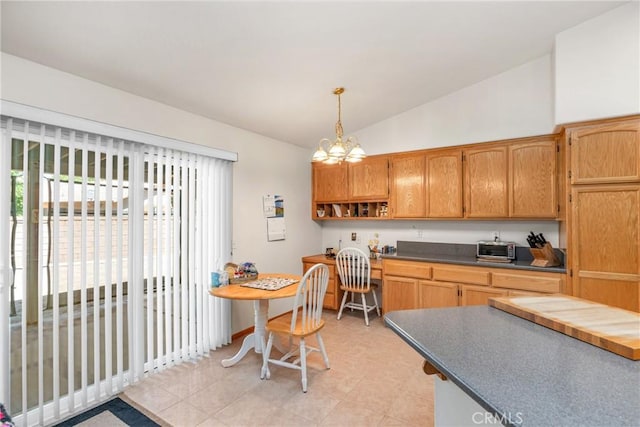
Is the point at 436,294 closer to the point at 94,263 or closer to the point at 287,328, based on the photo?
the point at 287,328

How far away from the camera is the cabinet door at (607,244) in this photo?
2.41 meters

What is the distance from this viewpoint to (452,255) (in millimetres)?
3750

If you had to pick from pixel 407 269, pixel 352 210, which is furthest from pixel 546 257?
pixel 352 210

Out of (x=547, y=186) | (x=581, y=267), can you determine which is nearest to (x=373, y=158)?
(x=547, y=186)

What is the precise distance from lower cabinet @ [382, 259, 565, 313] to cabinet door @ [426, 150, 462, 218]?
0.65 metres

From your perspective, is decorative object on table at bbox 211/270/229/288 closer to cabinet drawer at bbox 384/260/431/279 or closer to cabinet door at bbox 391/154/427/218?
cabinet drawer at bbox 384/260/431/279

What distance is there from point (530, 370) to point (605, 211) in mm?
2437

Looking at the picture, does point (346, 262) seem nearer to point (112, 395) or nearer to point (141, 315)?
point (141, 315)

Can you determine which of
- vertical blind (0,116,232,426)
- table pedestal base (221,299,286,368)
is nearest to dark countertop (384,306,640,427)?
table pedestal base (221,299,286,368)

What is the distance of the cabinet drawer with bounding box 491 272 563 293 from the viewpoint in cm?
281

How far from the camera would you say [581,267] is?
2.62 m

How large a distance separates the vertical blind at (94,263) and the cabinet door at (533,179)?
3.19m

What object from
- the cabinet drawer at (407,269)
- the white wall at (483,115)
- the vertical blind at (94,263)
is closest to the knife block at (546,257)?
the cabinet drawer at (407,269)

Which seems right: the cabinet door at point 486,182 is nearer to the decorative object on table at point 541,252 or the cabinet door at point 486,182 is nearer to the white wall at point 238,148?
the decorative object on table at point 541,252
